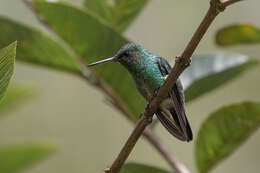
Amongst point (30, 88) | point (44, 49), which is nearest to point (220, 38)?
point (44, 49)

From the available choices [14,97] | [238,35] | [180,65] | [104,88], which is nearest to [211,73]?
[238,35]

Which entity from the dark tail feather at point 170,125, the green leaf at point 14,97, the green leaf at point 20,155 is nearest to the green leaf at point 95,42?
the dark tail feather at point 170,125

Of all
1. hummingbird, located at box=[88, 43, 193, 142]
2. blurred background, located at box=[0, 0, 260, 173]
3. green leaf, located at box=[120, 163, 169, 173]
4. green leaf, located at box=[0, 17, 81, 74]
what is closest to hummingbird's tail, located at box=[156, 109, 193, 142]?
hummingbird, located at box=[88, 43, 193, 142]

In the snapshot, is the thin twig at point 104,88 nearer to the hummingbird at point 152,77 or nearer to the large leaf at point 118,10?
the hummingbird at point 152,77

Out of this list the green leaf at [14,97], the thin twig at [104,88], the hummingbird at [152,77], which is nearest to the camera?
the thin twig at [104,88]

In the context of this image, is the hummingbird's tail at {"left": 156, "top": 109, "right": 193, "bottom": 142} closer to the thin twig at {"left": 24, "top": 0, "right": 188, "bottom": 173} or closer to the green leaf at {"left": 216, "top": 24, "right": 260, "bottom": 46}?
the thin twig at {"left": 24, "top": 0, "right": 188, "bottom": 173}

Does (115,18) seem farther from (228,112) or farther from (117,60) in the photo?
(228,112)
